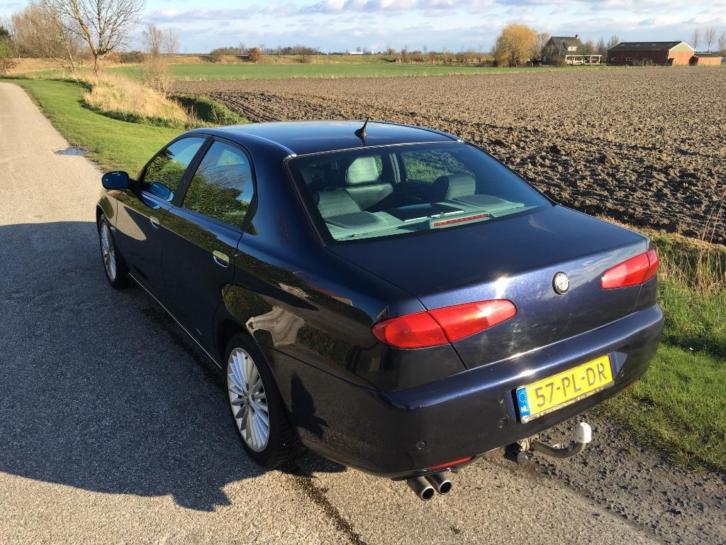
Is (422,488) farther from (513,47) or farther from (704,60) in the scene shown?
(704,60)

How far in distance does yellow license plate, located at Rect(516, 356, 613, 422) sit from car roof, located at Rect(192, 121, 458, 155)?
1.64 meters

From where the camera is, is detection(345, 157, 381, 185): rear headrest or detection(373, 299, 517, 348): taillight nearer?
detection(373, 299, 517, 348): taillight

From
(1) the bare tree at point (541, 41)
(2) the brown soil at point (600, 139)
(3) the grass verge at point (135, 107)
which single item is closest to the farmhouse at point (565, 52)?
(1) the bare tree at point (541, 41)

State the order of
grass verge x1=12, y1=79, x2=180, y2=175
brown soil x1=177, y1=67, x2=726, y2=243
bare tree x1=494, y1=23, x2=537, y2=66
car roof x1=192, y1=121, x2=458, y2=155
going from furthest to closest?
bare tree x1=494, y1=23, x2=537, y2=66
grass verge x1=12, y1=79, x2=180, y2=175
brown soil x1=177, y1=67, x2=726, y2=243
car roof x1=192, y1=121, x2=458, y2=155

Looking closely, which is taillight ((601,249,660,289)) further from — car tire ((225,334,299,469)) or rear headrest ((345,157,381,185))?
car tire ((225,334,299,469))

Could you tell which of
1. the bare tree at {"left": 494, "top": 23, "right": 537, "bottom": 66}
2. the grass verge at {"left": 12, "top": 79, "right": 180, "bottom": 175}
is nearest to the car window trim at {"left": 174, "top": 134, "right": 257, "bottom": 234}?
the grass verge at {"left": 12, "top": 79, "right": 180, "bottom": 175}

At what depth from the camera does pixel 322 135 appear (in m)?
3.57

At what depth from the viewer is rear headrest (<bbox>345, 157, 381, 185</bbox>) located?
3258 millimetres

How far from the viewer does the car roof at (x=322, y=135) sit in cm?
335

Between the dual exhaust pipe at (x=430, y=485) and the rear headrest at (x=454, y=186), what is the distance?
149cm

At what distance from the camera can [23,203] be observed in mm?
9242

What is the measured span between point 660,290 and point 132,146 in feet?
42.6

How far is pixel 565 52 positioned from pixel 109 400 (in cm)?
13062

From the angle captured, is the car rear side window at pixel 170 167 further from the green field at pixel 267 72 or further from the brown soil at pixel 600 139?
the green field at pixel 267 72
